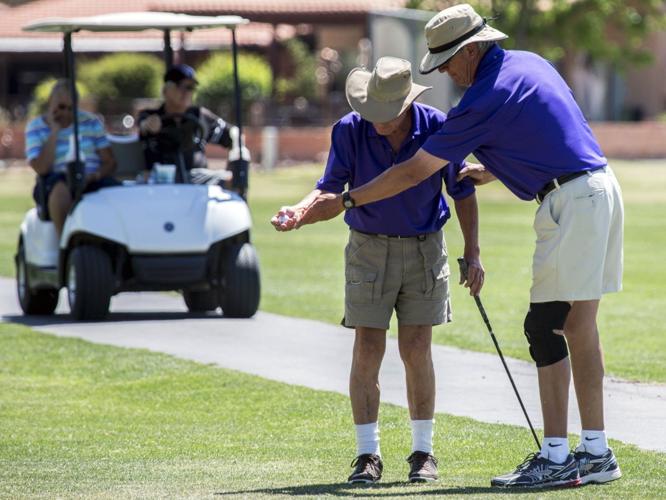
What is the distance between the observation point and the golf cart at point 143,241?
11461 mm

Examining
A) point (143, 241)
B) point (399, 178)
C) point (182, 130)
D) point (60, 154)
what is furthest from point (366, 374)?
point (60, 154)

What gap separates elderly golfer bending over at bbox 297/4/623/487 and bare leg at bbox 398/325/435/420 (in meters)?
0.47

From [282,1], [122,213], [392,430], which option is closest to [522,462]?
[392,430]

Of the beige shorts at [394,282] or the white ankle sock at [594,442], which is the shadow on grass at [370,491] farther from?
the beige shorts at [394,282]

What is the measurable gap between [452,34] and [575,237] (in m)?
0.91

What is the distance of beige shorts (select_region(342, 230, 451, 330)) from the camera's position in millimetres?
6328

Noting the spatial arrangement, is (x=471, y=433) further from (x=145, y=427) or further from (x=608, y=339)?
(x=608, y=339)

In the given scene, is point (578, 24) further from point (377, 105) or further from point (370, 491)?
point (370, 491)

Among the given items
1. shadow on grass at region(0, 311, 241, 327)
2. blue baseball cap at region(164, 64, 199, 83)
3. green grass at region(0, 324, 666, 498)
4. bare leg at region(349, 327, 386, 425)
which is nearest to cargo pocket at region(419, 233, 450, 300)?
bare leg at region(349, 327, 386, 425)

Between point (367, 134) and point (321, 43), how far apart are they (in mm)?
38455

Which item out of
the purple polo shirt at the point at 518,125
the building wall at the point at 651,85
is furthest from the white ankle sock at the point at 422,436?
the building wall at the point at 651,85

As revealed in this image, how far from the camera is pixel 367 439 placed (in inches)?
249

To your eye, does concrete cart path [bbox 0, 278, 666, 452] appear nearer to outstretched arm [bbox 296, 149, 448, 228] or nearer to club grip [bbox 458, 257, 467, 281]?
club grip [bbox 458, 257, 467, 281]

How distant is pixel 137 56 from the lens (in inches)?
1519
